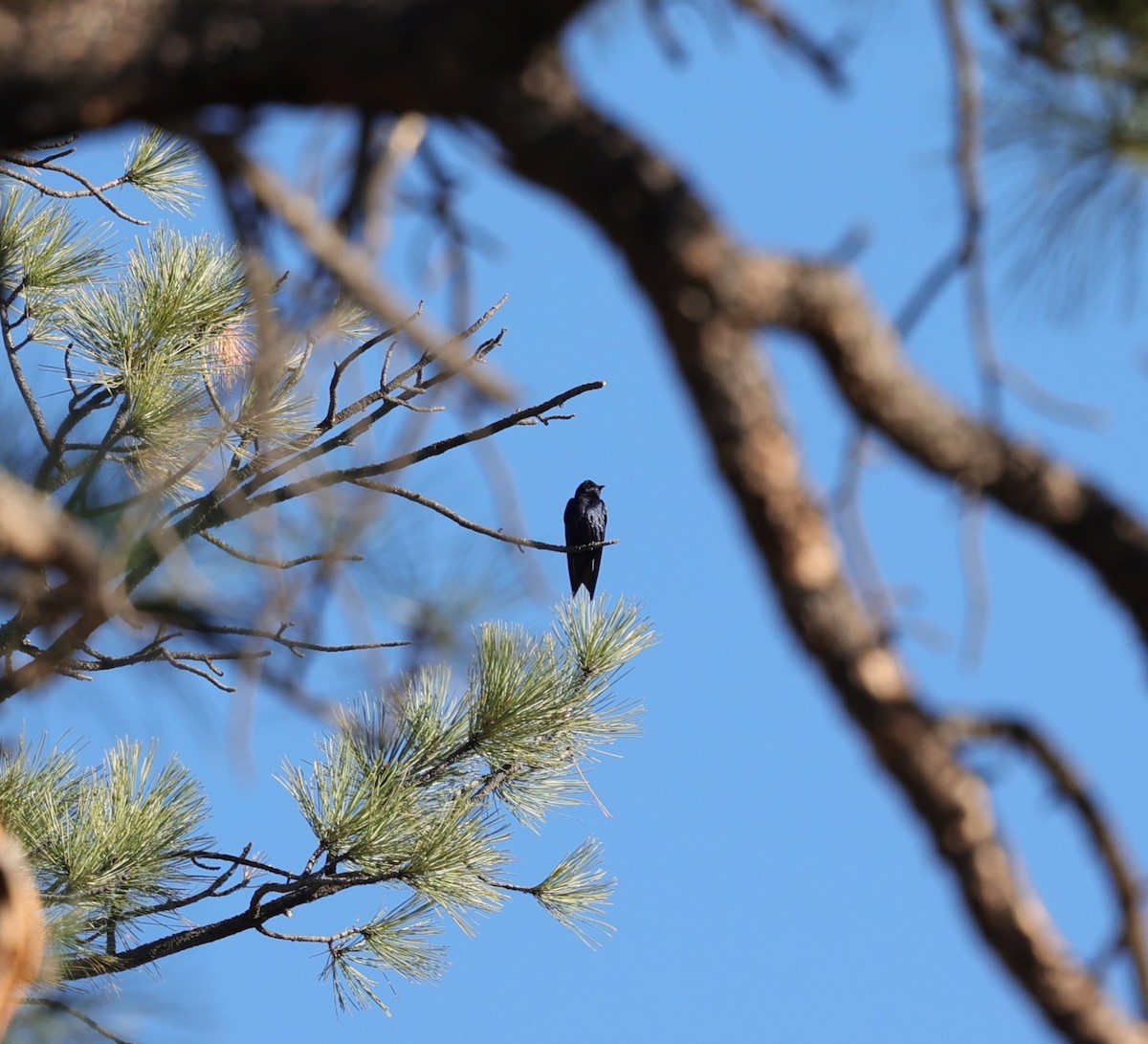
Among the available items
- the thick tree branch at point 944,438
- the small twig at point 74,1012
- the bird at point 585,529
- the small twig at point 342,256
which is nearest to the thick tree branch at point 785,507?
the thick tree branch at point 944,438

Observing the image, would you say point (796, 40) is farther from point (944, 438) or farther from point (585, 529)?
point (585, 529)

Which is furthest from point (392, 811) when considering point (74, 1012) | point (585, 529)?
point (585, 529)

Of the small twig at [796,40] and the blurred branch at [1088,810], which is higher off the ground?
the small twig at [796,40]

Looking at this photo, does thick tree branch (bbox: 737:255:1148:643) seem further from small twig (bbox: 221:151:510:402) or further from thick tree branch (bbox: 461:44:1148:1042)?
small twig (bbox: 221:151:510:402)

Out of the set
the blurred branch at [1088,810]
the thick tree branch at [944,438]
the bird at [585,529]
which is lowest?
the blurred branch at [1088,810]

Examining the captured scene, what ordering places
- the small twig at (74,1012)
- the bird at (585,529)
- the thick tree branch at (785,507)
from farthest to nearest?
1. the bird at (585,529)
2. the small twig at (74,1012)
3. the thick tree branch at (785,507)

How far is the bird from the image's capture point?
6.77m

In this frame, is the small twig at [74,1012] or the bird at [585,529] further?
the bird at [585,529]

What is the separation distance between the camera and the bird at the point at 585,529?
6.77 meters

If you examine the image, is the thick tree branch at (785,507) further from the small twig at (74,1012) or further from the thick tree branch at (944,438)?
the small twig at (74,1012)

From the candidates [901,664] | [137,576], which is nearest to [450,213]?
[901,664]

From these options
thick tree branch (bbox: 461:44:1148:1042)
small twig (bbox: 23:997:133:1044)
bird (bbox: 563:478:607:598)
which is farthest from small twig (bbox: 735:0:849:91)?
bird (bbox: 563:478:607:598)

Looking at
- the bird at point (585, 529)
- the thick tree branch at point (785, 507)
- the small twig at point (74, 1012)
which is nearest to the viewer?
the thick tree branch at point (785, 507)

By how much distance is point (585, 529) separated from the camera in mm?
6969
